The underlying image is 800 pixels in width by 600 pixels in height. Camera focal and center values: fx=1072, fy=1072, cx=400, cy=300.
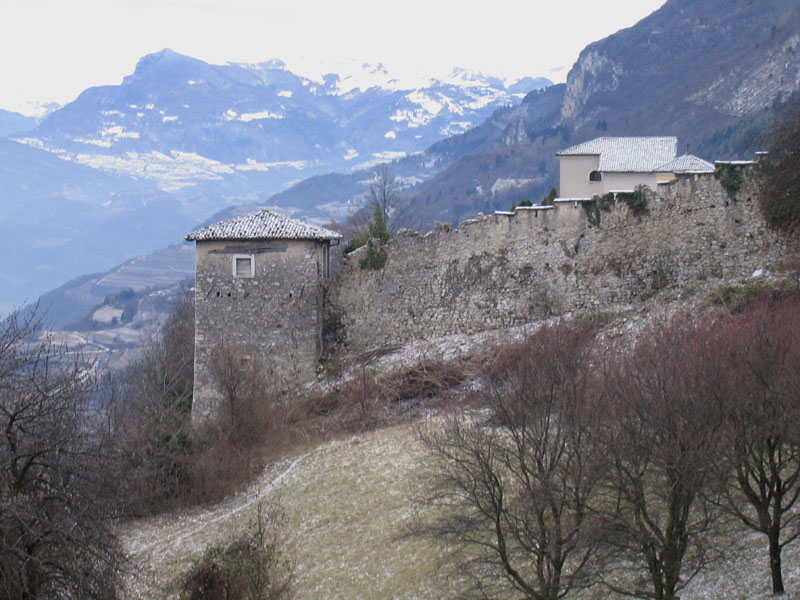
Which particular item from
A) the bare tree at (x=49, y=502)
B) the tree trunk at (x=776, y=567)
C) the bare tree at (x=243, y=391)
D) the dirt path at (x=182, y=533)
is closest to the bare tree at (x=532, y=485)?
the tree trunk at (x=776, y=567)

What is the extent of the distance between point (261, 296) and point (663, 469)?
65.4 feet

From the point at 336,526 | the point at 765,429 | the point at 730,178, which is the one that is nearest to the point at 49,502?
the point at 336,526

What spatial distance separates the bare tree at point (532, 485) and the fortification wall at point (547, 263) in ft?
35.3

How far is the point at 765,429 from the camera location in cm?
1845

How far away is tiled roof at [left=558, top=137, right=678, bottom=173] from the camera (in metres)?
46.9

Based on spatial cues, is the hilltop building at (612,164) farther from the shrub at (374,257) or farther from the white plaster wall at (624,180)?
the shrub at (374,257)

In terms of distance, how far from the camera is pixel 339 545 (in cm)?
2498

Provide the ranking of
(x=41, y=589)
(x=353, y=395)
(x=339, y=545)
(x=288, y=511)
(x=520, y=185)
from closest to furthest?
(x=41, y=589) < (x=339, y=545) < (x=288, y=511) < (x=353, y=395) < (x=520, y=185)

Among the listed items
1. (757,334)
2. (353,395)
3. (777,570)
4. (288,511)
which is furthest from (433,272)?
(777,570)

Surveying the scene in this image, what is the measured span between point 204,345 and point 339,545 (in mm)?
13238

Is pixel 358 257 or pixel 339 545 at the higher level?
pixel 358 257

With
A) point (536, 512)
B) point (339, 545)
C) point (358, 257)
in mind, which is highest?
point (358, 257)

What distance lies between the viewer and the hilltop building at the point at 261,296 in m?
35.9

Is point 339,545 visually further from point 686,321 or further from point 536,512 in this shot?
point 686,321
